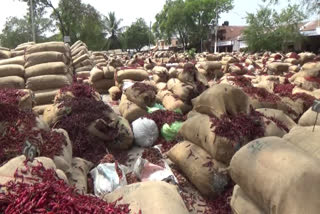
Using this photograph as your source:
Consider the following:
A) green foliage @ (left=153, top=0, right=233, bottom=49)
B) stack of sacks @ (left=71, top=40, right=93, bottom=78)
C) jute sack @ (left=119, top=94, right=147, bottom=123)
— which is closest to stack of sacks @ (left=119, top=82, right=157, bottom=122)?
jute sack @ (left=119, top=94, right=147, bottom=123)

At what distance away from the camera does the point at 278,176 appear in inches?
82.7

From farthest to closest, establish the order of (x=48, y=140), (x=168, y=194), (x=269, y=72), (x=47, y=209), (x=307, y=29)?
(x=307, y=29), (x=269, y=72), (x=48, y=140), (x=168, y=194), (x=47, y=209)

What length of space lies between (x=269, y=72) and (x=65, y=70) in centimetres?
790

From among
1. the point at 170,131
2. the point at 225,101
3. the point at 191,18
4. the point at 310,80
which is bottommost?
the point at 170,131

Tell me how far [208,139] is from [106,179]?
1221mm

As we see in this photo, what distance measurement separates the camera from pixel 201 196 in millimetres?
3400

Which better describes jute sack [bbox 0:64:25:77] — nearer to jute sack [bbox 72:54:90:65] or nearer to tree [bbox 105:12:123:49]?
jute sack [bbox 72:54:90:65]

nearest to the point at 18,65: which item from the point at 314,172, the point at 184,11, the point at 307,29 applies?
the point at 314,172

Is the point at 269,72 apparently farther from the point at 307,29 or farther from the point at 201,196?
the point at 307,29

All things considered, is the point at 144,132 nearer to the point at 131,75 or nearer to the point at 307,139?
the point at 307,139

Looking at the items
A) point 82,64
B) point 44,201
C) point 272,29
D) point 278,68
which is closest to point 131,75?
point 82,64

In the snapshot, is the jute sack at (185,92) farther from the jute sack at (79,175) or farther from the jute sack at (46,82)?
the jute sack at (79,175)

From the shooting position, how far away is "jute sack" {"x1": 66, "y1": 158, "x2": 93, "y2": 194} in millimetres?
2816

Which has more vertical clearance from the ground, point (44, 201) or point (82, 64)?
point (44, 201)
